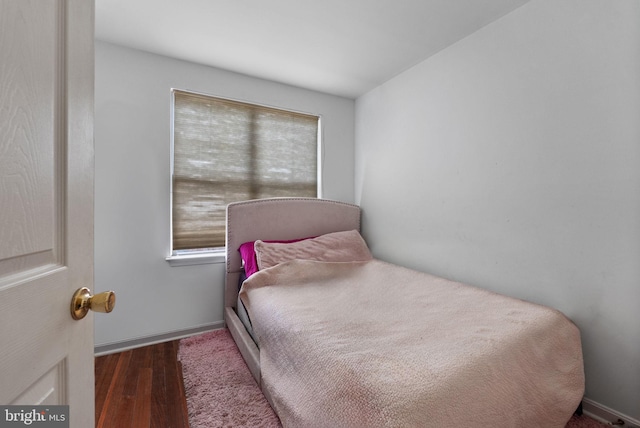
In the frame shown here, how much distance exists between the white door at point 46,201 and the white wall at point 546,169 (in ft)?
7.08

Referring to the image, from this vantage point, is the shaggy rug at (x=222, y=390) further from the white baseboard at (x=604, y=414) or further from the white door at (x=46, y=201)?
the white door at (x=46, y=201)

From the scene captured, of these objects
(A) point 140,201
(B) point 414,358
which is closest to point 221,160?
(A) point 140,201

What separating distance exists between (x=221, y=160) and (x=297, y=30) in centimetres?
127

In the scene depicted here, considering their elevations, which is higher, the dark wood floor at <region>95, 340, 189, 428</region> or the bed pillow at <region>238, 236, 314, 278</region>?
the bed pillow at <region>238, 236, 314, 278</region>

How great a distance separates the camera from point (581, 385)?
54.3 inches

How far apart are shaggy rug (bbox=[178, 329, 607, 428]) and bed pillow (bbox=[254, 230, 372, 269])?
2.36 feet

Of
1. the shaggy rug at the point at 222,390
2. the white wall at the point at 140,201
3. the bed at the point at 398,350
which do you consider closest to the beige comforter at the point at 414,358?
the bed at the point at 398,350

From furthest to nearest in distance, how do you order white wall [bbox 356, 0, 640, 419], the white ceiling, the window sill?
1. the window sill
2. the white ceiling
3. white wall [bbox 356, 0, 640, 419]

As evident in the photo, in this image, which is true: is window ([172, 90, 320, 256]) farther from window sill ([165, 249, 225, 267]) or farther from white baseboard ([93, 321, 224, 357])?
white baseboard ([93, 321, 224, 357])

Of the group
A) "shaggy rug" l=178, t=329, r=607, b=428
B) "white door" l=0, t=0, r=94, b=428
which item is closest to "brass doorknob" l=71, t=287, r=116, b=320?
"white door" l=0, t=0, r=94, b=428

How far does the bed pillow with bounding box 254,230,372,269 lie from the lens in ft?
7.36

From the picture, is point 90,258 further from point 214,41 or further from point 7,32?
point 214,41

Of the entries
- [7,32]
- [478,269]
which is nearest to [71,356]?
[7,32]

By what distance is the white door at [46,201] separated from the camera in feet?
1.36
